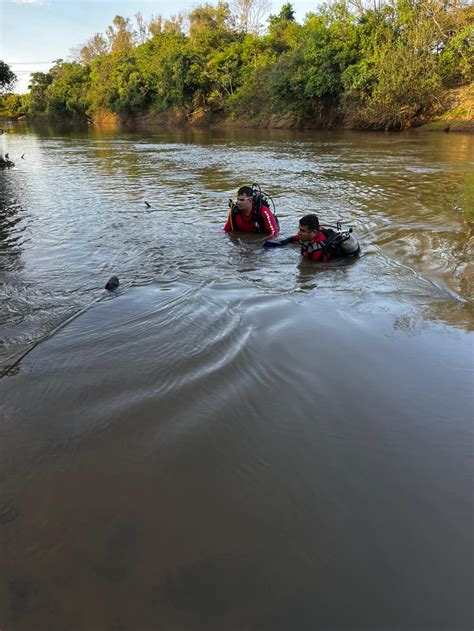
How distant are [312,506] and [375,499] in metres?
0.32

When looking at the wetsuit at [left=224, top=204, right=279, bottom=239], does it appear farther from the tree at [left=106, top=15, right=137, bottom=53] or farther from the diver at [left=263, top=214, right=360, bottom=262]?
the tree at [left=106, top=15, right=137, bottom=53]

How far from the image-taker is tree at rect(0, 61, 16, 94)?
17641 mm

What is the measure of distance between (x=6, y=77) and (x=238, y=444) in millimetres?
20919

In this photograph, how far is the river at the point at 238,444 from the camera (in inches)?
68.7

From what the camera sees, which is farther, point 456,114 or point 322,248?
point 456,114

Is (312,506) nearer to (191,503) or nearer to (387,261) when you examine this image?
(191,503)

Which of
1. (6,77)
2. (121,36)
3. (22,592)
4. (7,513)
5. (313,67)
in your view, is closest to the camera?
(22,592)

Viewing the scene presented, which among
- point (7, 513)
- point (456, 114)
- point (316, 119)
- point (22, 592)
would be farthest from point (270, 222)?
point (316, 119)

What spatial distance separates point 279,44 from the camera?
1886 inches

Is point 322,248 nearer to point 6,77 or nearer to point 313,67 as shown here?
point 6,77

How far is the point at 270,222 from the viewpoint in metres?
7.57

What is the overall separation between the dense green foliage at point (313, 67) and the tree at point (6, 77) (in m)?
23.6

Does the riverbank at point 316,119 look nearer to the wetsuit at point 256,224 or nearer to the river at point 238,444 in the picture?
the wetsuit at point 256,224

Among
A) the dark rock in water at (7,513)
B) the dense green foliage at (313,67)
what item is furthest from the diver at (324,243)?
the dense green foliage at (313,67)
